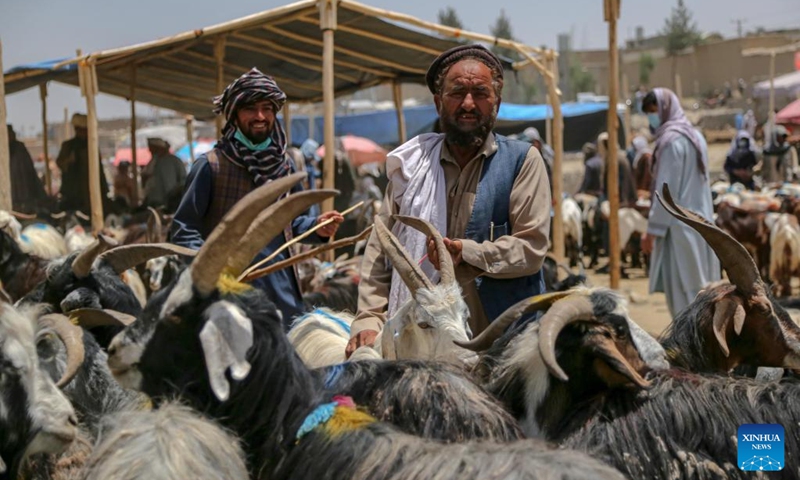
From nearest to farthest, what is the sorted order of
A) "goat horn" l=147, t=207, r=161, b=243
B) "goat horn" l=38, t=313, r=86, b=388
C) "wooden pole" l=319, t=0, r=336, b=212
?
"goat horn" l=38, t=313, r=86, b=388 < "wooden pole" l=319, t=0, r=336, b=212 < "goat horn" l=147, t=207, r=161, b=243

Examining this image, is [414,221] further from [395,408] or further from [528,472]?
[528,472]

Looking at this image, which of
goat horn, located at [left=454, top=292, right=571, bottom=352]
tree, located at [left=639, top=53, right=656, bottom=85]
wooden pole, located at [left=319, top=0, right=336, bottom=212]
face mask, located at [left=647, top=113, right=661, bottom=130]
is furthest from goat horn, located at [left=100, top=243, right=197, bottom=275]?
tree, located at [left=639, top=53, right=656, bottom=85]

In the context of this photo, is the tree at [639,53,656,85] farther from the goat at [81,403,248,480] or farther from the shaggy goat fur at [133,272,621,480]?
the goat at [81,403,248,480]

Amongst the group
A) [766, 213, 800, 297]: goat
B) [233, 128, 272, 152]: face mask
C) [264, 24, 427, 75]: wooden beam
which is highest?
[264, 24, 427, 75]: wooden beam

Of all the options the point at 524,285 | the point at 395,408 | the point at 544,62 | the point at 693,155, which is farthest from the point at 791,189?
the point at 395,408

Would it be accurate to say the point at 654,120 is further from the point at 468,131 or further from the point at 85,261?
the point at 85,261

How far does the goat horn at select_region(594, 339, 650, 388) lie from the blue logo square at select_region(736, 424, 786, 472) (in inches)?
13.0

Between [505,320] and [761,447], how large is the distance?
33.7 inches

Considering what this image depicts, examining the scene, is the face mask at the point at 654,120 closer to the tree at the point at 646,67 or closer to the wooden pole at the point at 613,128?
the wooden pole at the point at 613,128

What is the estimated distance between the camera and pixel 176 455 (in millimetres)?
2350

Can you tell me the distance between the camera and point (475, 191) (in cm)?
371

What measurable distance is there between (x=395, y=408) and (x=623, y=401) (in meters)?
0.72

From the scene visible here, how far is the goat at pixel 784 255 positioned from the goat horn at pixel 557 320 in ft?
28.4

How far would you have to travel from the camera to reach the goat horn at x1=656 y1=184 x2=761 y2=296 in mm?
3412
